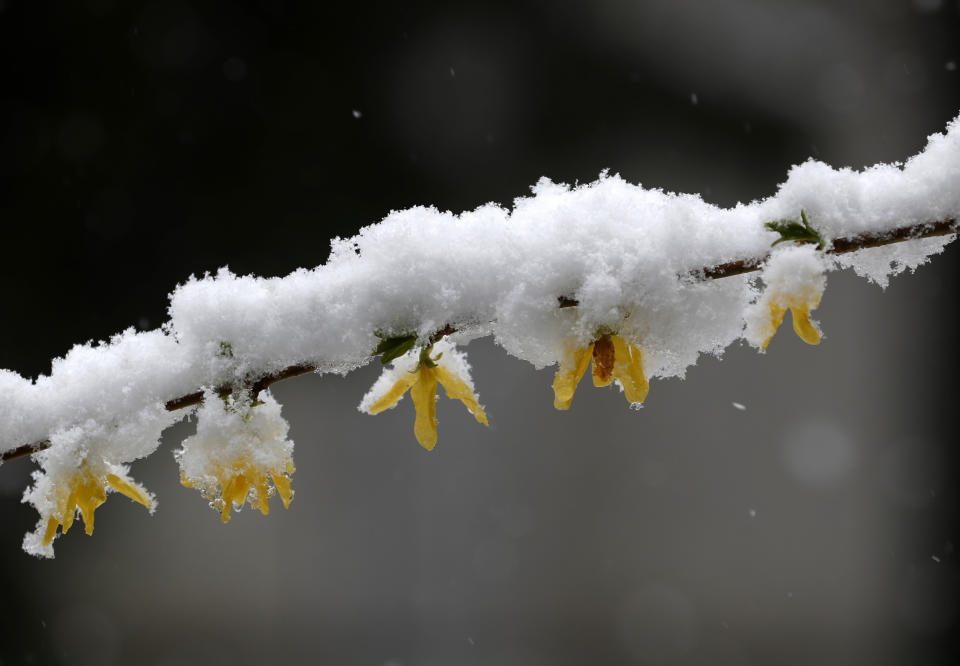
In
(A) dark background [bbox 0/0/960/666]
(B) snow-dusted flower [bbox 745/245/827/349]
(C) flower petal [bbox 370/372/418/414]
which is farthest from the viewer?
(A) dark background [bbox 0/0/960/666]

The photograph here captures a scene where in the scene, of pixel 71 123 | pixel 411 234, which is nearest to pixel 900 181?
pixel 411 234

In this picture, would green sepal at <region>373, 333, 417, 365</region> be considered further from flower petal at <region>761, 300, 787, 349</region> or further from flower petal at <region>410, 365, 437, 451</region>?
flower petal at <region>761, 300, 787, 349</region>

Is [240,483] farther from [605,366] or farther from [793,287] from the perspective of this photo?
[793,287]

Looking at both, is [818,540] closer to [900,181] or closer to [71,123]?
[900,181]

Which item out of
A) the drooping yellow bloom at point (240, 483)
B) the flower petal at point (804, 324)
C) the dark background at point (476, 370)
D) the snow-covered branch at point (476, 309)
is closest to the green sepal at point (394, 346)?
the snow-covered branch at point (476, 309)

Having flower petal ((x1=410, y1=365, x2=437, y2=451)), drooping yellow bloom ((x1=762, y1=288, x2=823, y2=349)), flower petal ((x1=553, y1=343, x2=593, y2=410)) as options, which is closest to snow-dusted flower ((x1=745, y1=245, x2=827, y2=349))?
drooping yellow bloom ((x1=762, y1=288, x2=823, y2=349))

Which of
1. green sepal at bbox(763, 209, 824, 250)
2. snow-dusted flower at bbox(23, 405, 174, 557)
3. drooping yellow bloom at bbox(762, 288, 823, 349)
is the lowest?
snow-dusted flower at bbox(23, 405, 174, 557)
